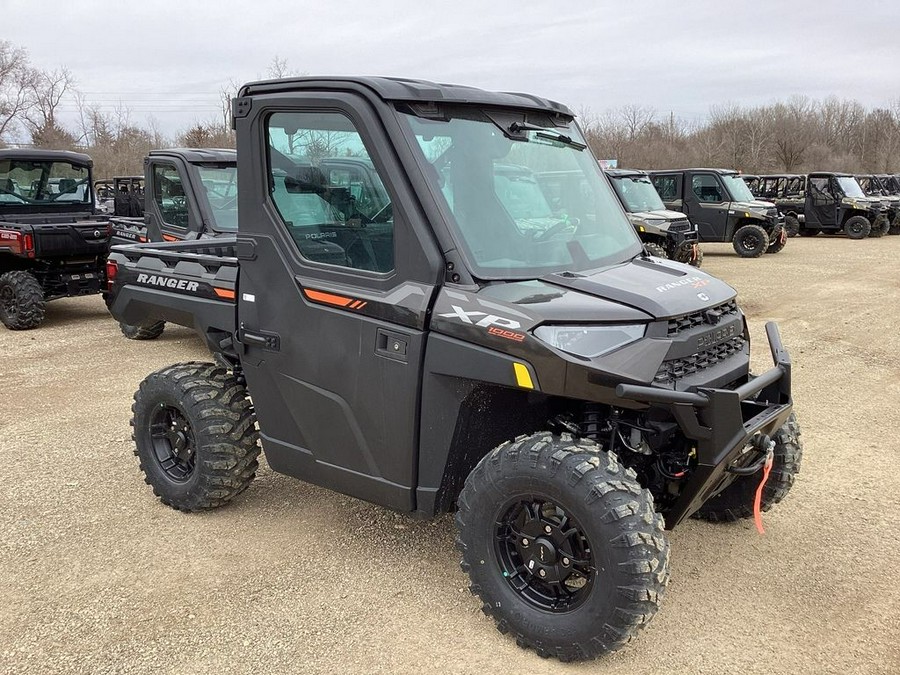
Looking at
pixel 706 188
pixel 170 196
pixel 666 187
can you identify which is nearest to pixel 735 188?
pixel 706 188

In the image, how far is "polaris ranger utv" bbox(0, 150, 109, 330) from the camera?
9508mm

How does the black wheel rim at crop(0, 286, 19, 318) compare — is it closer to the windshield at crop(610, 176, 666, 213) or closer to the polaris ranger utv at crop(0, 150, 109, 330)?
the polaris ranger utv at crop(0, 150, 109, 330)

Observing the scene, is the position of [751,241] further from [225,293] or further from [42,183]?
[225,293]

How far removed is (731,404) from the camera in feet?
9.16

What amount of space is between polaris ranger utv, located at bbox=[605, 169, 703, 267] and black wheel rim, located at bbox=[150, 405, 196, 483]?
35.3 feet

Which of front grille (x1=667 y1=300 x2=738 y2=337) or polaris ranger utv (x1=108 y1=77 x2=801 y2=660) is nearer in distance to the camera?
polaris ranger utv (x1=108 y1=77 x2=801 y2=660)

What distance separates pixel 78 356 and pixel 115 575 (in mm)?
5385

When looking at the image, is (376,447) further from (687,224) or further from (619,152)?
(619,152)

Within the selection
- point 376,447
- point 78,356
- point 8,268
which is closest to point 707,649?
point 376,447

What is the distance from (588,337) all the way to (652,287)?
478mm

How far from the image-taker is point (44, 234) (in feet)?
30.9

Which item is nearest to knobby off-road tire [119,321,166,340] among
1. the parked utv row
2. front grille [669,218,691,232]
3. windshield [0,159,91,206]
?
windshield [0,159,91,206]

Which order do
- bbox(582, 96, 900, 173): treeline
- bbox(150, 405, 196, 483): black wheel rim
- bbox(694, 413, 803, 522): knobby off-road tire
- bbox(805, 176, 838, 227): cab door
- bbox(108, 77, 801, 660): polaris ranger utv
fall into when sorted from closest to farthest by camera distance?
bbox(108, 77, 801, 660): polaris ranger utv < bbox(694, 413, 803, 522): knobby off-road tire < bbox(150, 405, 196, 483): black wheel rim < bbox(805, 176, 838, 227): cab door < bbox(582, 96, 900, 173): treeline

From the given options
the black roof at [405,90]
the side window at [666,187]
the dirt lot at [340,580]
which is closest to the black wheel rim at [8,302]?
the dirt lot at [340,580]
